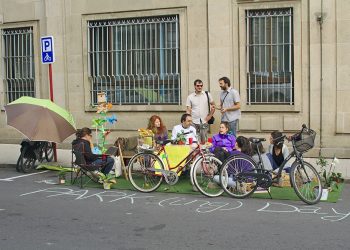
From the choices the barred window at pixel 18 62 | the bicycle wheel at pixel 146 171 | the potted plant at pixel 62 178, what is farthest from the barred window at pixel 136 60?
the bicycle wheel at pixel 146 171

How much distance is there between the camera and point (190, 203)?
7.75 m

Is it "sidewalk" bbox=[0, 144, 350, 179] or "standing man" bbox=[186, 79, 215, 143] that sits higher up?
"standing man" bbox=[186, 79, 215, 143]

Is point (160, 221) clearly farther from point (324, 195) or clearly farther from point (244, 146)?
point (244, 146)

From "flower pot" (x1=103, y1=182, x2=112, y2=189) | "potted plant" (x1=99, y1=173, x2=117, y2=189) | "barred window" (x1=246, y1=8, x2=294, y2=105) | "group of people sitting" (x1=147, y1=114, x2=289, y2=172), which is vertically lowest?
"flower pot" (x1=103, y1=182, x2=112, y2=189)

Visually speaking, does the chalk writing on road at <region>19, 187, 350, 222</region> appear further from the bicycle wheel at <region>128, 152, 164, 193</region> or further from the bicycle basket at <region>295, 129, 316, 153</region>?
the bicycle basket at <region>295, 129, 316, 153</region>

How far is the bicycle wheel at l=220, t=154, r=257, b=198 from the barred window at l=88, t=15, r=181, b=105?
16.7ft

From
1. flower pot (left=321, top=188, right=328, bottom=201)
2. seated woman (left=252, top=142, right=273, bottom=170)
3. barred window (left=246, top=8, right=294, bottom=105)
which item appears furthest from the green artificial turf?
barred window (left=246, top=8, right=294, bottom=105)

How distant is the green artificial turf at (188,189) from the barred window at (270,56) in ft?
11.8

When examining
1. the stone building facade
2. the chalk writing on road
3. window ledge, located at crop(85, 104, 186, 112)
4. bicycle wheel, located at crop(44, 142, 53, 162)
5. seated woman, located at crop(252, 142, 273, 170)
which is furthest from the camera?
window ledge, located at crop(85, 104, 186, 112)

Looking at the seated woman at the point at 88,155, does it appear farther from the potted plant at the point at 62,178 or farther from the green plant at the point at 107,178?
the potted plant at the point at 62,178

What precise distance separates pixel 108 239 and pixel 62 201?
2363mm

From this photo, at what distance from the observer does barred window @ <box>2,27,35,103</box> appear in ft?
48.3

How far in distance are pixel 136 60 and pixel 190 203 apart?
6459mm

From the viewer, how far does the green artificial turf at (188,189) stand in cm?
809
